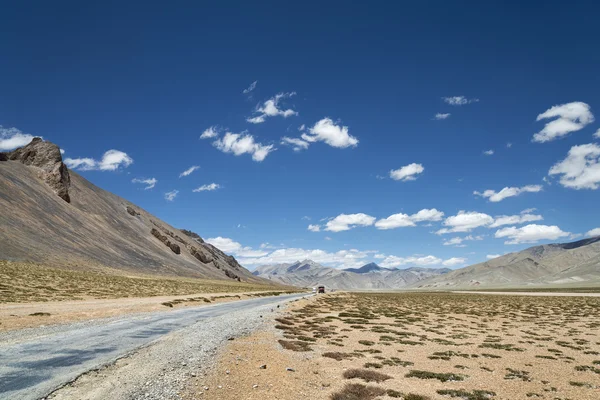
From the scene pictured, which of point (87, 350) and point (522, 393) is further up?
point (87, 350)

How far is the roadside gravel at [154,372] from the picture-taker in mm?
11977

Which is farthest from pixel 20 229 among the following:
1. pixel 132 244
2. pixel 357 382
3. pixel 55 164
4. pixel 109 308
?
pixel 357 382

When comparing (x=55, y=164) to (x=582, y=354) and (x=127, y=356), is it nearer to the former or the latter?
(x=127, y=356)

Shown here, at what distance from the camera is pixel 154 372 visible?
47.7 feet

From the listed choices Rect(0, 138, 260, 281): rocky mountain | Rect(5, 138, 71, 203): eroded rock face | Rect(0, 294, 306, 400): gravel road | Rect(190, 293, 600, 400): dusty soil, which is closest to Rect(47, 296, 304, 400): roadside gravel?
Rect(0, 294, 306, 400): gravel road

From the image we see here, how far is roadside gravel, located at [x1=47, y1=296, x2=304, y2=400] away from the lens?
472 inches

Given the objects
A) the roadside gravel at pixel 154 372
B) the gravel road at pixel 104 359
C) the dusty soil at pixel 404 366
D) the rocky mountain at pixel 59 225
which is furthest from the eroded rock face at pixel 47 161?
the roadside gravel at pixel 154 372

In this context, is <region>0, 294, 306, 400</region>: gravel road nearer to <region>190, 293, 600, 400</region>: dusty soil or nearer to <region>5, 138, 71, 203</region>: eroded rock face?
<region>190, 293, 600, 400</region>: dusty soil

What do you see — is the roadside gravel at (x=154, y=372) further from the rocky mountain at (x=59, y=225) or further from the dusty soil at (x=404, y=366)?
the rocky mountain at (x=59, y=225)

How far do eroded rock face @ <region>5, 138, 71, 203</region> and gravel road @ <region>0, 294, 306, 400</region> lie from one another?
575ft

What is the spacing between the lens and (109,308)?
37.5 metres

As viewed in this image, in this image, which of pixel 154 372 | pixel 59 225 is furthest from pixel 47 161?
pixel 154 372

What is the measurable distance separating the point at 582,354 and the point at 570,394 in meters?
10.1

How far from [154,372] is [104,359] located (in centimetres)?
324
